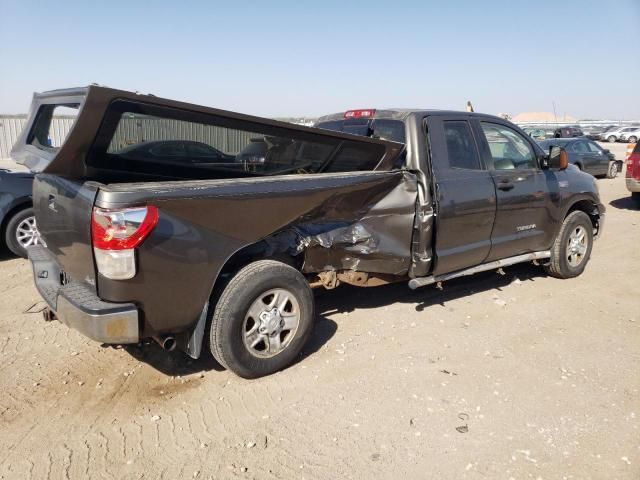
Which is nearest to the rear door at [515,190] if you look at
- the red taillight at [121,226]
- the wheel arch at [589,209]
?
the wheel arch at [589,209]

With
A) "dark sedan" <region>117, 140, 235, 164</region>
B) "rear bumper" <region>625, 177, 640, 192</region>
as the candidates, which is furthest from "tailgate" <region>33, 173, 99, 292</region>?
"rear bumper" <region>625, 177, 640, 192</region>

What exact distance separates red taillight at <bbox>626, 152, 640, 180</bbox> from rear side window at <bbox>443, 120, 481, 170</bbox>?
8.38m

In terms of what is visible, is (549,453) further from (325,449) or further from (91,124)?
(91,124)

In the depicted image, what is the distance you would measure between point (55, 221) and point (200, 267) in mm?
1127

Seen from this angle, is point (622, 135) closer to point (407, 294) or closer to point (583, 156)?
point (583, 156)

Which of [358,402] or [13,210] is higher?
[13,210]

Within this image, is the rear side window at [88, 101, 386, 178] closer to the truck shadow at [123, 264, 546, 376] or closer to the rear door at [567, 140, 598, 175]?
the truck shadow at [123, 264, 546, 376]

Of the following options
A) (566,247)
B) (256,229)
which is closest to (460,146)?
(566,247)

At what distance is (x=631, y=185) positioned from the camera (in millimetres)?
11570

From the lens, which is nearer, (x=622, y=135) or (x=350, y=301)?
(x=350, y=301)

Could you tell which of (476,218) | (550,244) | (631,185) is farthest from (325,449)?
(631,185)

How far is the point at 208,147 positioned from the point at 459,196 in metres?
2.34

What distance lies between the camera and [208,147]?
12.7 ft

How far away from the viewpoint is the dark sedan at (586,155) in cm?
1688
